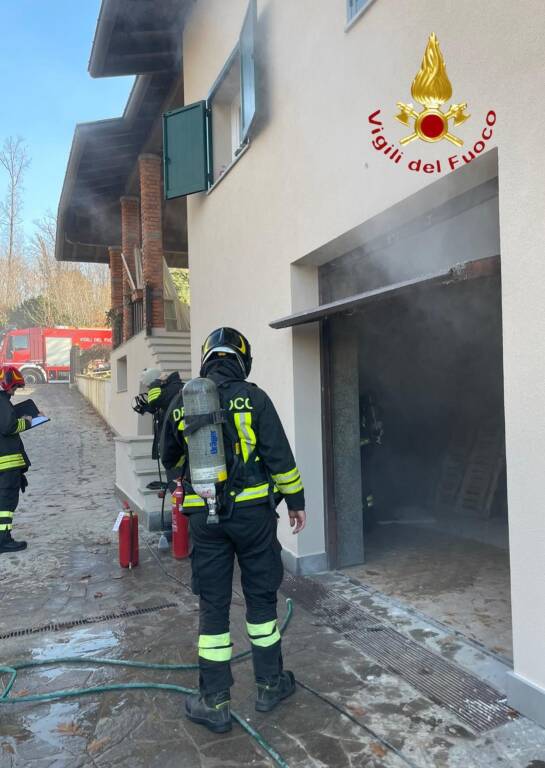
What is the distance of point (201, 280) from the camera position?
735cm

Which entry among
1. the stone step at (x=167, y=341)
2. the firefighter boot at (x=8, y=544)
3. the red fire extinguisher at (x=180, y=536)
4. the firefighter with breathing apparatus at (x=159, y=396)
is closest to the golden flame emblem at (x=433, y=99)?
the firefighter with breathing apparatus at (x=159, y=396)

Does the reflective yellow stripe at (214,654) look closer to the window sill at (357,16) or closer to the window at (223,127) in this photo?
the window sill at (357,16)

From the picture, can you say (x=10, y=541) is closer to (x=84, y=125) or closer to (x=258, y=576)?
(x=258, y=576)

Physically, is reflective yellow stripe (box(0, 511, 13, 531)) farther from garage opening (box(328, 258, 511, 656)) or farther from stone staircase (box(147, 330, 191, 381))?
stone staircase (box(147, 330, 191, 381))

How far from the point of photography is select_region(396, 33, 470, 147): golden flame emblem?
2.97m

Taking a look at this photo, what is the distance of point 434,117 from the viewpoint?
10.3 feet

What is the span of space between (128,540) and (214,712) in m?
2.71

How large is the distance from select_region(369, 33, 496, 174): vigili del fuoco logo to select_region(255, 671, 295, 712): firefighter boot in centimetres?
279

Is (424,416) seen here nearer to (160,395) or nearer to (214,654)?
(160,395)

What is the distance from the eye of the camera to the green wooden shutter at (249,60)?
5.16m

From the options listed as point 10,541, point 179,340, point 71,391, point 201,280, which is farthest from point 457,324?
point 71,391

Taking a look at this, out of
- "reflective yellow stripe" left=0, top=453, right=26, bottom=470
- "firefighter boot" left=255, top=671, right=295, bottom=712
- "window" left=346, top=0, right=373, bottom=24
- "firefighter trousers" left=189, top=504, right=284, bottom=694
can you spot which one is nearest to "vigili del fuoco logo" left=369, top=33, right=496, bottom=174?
"window" left=346, top=0, right=373, bottom=24

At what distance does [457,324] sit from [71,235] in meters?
11.9

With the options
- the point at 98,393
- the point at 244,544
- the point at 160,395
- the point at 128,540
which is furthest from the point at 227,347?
the point at 98,393
